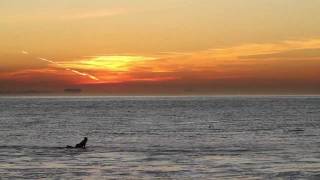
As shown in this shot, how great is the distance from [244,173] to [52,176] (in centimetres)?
1015

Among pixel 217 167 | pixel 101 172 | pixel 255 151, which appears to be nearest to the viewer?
pixel 101 172

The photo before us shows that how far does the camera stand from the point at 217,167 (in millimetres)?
36406

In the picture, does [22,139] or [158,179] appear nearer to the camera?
[158,179]

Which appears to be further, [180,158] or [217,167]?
[180,158]

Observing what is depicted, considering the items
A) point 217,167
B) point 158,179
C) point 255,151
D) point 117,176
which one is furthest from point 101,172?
point 255,151

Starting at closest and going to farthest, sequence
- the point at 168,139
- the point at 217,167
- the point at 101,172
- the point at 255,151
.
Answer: the point at 101,172, the point at 217,167, the point at 255,151, the point at 168,139

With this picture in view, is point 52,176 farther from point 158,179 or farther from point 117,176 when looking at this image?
point 158,179

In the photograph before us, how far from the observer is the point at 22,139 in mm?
61750

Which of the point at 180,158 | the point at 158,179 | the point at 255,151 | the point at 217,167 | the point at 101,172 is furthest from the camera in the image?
the point at 255,151

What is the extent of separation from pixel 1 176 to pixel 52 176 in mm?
2692

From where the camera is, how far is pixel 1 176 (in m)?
32.8

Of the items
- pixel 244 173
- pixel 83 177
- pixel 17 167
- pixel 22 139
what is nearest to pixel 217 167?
pixel 244 173

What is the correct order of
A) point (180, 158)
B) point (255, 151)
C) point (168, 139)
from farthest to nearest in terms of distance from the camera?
point (168, 139), point (255, 151), point (180, 158)

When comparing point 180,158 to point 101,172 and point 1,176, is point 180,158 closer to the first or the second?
point 101,172
